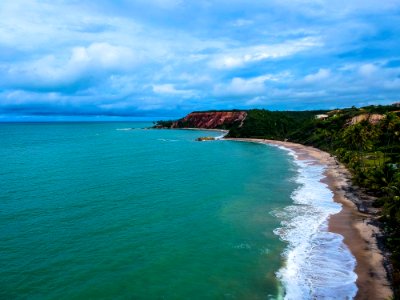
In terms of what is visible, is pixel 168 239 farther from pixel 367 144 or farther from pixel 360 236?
pixel 367 144

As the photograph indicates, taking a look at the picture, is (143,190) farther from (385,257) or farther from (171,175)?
(385,257)

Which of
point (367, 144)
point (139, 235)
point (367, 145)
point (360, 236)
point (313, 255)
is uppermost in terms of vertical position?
point (367, 144)

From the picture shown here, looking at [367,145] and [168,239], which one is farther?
[367,145]

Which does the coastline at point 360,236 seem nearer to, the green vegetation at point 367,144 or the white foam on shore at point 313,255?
the white foam on shore at point 313,255

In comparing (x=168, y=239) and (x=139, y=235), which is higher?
(x=139, y=235)

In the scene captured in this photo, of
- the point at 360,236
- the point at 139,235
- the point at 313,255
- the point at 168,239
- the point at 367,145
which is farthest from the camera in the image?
the point at 367,145

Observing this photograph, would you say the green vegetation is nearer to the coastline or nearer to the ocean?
the coastline

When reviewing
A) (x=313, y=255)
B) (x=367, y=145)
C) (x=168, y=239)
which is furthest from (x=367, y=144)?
(x=168, y=239)
